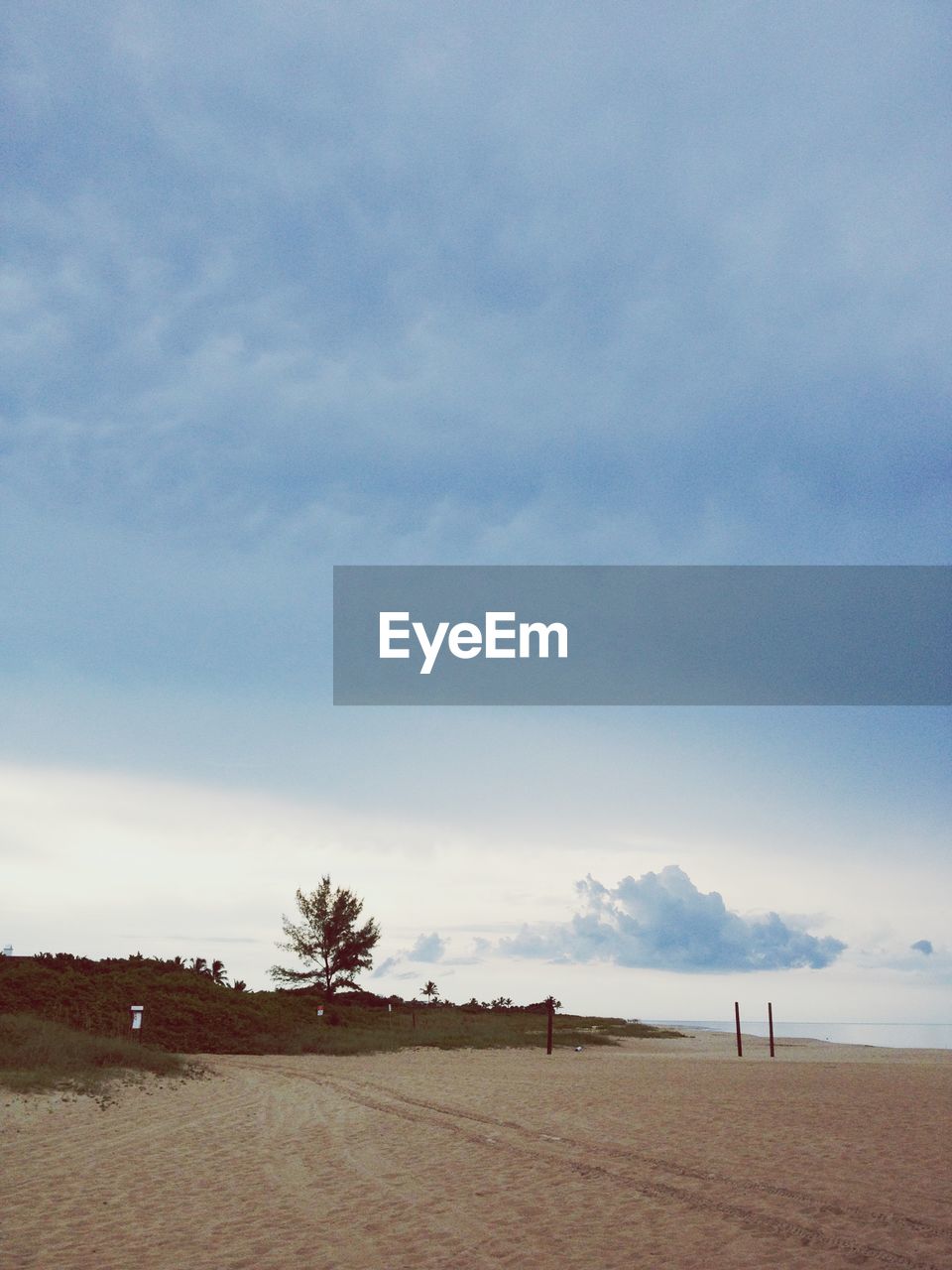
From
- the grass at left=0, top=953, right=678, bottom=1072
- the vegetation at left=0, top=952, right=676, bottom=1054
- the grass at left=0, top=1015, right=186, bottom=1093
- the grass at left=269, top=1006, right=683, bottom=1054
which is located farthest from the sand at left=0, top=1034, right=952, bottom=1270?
the grass at left=269, top=1006, right=683, bottom=1054

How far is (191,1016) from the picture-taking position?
114 ft

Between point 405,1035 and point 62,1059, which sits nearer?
point 62,1059

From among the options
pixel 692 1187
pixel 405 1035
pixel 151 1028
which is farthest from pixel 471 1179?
pixel 405 1035

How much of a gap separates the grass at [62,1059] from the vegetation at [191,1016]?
1042 mm

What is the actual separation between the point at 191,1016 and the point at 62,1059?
50.4 ft

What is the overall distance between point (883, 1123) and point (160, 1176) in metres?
11.4

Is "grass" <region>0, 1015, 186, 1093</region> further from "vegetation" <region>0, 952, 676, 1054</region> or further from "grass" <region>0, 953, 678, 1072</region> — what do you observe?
"vegetation" <region>0, 952, 676, 1054</region>

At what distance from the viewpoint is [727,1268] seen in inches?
303

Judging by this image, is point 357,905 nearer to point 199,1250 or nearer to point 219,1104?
point 219,1104

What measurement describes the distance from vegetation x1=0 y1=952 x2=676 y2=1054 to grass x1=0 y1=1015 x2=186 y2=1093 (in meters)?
1.04

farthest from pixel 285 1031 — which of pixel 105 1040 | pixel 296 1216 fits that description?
pixel 296 1216

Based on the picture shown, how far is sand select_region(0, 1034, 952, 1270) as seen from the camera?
8.34 metres

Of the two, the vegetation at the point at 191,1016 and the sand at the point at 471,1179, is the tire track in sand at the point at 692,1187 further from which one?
the vegetation at the point at 191,1016

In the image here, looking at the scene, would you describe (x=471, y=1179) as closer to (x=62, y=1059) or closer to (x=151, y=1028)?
(x=62, y=1059)
